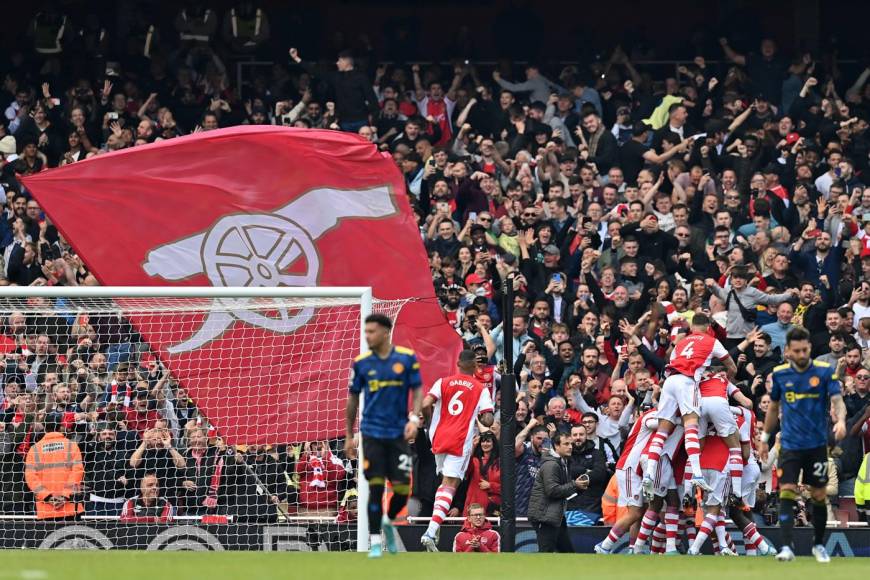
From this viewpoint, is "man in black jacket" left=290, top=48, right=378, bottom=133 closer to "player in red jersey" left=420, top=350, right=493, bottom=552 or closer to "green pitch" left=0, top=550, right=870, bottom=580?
"player in red jersey" left=420, top=350, right=493, bottom=552

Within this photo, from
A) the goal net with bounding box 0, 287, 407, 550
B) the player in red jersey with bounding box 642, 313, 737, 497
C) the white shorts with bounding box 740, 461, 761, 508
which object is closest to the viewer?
the player in red jersey with bounding box 642, 313, 737, 497

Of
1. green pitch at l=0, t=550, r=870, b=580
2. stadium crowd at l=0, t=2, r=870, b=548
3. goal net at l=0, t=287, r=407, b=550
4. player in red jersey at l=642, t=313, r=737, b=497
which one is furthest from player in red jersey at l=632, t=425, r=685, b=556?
goal net at l=0, t=287, r=407, b=550

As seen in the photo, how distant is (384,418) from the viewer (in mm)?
13031

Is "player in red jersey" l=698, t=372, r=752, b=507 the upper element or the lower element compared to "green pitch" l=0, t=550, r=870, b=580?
upper

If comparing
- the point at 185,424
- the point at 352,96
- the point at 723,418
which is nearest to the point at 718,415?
the point at 723,418

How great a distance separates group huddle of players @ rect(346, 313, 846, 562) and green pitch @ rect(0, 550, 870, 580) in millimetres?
477

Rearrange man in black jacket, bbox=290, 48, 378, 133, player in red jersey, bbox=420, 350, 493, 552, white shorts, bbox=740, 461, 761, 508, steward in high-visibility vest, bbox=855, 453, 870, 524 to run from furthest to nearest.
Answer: man in black jacket, bbox=290, 48, 378, 133 < steward in high-visibility vest, bbox=855, 453, 870, 524 < player in red jersey, bbox=420, 350, 493, 552 < white shorts, bbox=740, 461, 761, 508

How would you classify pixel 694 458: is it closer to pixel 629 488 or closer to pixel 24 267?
pixel 629 488

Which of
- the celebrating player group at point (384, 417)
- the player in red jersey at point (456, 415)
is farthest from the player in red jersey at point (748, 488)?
the celebrating player group at point (384, 417)

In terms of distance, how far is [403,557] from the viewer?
43.5ft

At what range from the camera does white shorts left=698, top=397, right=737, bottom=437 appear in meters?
15.6

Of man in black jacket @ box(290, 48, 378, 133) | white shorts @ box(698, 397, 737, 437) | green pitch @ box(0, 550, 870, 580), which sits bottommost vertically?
green pitch @ box(0, 550, 870, 580)

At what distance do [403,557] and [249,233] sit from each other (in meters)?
5.84

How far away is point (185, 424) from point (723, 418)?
5.49 m
